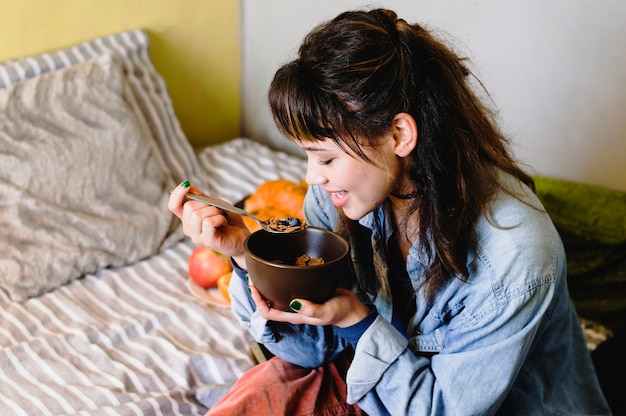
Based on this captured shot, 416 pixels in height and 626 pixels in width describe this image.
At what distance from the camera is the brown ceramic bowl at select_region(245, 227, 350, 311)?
2.79 ft

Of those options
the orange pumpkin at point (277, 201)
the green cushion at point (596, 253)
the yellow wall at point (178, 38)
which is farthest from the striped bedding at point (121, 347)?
the green cushion at point (596, 253)

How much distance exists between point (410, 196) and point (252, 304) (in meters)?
0.32

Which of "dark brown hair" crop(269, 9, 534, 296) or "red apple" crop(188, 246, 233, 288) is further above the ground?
"dark brown hair" crop(269, 9, 534, 296)

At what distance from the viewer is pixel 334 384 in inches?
43.2

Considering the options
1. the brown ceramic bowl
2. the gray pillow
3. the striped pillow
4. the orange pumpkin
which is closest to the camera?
the brown ceramic bowl

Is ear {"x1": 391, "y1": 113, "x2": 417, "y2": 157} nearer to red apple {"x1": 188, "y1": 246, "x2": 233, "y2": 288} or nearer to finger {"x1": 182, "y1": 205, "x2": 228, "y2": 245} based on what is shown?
finger {"x1": 182, "y1": 205, "x2": 228, "y2": 245}

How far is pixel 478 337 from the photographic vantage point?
934 millimetres

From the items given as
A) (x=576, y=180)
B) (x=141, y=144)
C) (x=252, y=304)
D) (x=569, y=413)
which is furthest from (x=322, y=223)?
(x=576, y=180)

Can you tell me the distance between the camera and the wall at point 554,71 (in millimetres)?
1654

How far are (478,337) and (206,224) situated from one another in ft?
1.40

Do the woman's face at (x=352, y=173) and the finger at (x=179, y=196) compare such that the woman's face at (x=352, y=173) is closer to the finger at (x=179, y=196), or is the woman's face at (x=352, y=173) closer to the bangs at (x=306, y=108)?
the bangs at (x=306, y=108)

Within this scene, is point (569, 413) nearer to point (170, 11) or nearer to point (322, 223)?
point (322, 223)

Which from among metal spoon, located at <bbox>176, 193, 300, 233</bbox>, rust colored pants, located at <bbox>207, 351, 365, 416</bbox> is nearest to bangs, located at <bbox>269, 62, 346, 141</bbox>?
metal spoon, located at <bbox>176, 193, 300, 233</bbox>

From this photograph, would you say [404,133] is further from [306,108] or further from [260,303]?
[260,303]
